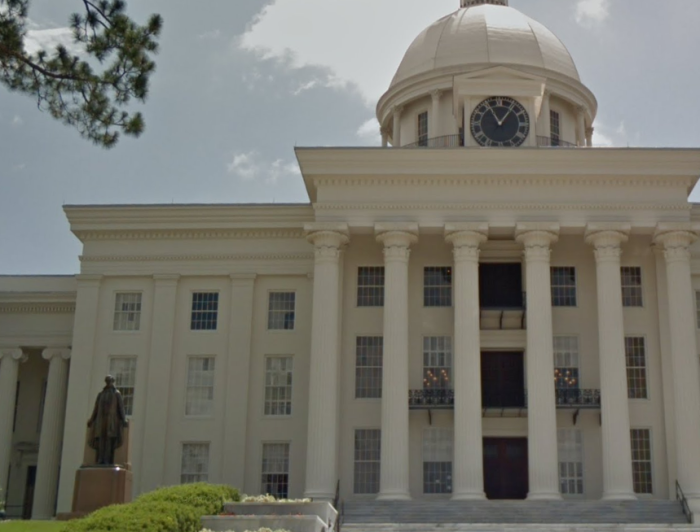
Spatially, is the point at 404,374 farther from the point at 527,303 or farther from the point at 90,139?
the point at 90,139

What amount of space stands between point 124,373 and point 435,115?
54.4ft

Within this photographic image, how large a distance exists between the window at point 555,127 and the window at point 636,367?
10.1m

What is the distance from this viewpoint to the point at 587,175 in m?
37.3

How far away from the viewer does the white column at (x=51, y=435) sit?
4231 cm

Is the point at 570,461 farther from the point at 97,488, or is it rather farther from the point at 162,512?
the point at 162,512

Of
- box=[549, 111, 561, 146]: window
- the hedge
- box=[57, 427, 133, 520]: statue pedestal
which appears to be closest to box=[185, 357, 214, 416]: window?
the hedge

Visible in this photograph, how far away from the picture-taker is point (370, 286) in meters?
39.9

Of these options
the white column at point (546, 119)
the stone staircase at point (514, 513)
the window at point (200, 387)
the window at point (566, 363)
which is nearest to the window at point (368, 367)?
the stone staircase at point (514, 513)

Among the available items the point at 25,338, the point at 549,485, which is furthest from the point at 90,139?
the point at 25,338

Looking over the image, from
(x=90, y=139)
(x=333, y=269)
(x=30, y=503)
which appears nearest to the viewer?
(x=90, y=139)

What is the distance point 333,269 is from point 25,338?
15449mm

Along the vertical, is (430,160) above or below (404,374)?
above

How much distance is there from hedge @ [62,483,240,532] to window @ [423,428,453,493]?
1064 centimetres

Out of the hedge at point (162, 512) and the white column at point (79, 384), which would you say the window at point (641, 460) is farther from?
the white column at point (79, 384)
